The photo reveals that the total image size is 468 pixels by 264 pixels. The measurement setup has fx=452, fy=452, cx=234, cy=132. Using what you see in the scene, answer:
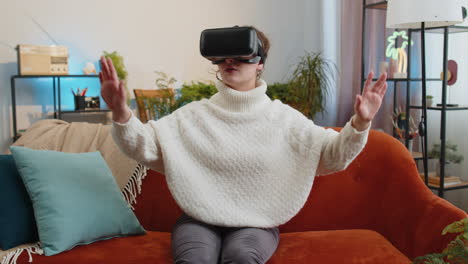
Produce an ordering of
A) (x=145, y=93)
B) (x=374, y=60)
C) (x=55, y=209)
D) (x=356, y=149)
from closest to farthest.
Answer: (x=356, y=149) → (x=55, y=209) → (x=374, y=60) → (x=145, y=93)

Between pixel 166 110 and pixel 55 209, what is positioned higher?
pixel 166 110

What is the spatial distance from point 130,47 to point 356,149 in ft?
12.1

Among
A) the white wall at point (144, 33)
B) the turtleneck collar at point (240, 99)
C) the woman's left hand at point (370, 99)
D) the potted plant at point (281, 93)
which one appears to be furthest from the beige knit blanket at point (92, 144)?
the potted plant at point (281, 93)

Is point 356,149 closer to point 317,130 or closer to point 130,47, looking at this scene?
point 317,130

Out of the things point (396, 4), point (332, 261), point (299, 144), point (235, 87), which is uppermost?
point (396, 4)

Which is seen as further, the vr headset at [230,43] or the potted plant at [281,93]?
the potted plant at [281,93]

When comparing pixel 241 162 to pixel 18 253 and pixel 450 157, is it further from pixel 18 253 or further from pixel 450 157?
pixel 450 157

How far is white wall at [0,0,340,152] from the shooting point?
427 cm

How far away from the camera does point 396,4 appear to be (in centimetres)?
256

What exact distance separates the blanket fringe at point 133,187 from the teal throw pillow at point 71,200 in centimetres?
8

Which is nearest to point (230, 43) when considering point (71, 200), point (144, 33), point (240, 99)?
point (240, 99)

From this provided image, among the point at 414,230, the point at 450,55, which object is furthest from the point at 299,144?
the point at 450,55

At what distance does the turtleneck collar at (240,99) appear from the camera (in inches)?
66.2

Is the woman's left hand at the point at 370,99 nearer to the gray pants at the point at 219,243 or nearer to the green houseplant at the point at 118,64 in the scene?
the gray pants at the point at 219,243
